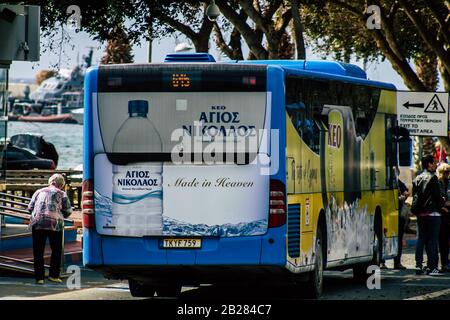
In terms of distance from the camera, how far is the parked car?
2250 inches

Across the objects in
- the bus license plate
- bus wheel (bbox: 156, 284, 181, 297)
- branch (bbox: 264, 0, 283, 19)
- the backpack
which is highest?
branch (bbox: 264, 0, 283, 19)

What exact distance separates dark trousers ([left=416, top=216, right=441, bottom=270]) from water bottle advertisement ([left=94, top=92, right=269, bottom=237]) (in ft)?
20.8

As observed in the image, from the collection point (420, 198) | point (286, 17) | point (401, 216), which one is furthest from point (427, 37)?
point (420, 198)

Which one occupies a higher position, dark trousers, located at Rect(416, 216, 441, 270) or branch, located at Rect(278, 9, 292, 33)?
branch, located at Rect(278, 9, 292, 33)

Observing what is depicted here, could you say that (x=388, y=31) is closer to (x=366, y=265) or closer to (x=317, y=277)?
(x=366, y=265)

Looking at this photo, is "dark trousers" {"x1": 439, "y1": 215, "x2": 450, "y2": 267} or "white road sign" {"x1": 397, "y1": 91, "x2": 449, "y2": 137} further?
"white road sign" {"x1": 397, "y1": 91, "x2": 449, "y2": 137}

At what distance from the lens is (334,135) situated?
19.7 m

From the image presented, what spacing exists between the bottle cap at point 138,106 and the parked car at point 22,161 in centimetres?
3982

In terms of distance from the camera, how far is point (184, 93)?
17.1 meters

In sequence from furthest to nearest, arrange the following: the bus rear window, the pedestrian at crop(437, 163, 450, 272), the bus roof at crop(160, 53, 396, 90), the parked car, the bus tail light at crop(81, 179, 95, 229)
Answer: the parked car, the pedestrian at crop(437, 163, 450, 272), the bus roof at crop(160, 53, 396, 90), the bus tail light at crop(81, 179, 95, 229), the bus rear window

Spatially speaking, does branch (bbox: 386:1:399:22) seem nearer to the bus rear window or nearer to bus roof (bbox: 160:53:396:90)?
bus roof (bbox: 160:53:396:90)

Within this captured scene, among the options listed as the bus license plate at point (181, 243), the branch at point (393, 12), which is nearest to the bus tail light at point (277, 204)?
the bus license plate at point (181, 243)

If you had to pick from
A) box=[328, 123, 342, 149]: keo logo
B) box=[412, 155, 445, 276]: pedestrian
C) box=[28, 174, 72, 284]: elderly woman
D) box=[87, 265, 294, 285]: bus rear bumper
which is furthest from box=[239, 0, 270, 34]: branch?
box=[87, 265, 294, 285]: bus rear bumper
